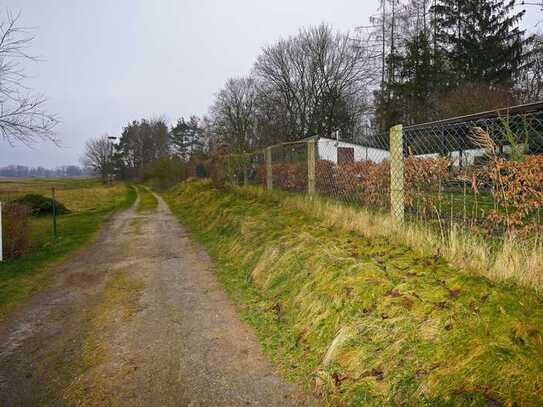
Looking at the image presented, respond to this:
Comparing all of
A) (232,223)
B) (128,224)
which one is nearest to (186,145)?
(128,224)

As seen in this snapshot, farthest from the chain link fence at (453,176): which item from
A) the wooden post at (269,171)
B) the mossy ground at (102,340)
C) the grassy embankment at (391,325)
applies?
the mossy ground at (102,340)

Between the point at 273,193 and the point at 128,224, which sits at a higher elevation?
Answer: the point at 273,193

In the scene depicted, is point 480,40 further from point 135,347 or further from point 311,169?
point 135,347

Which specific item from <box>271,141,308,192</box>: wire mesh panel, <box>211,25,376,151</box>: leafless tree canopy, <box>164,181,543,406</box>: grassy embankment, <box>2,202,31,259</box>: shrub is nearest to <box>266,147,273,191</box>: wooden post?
<box>271,141,308,192</box>: wire mesh panel

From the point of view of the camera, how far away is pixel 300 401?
98.6 inches

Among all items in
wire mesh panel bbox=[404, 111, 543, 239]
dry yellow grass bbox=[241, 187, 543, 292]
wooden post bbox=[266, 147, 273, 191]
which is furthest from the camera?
wooden post bbox=[266, 147, 273, 191]

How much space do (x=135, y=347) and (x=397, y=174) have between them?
12.7 ft

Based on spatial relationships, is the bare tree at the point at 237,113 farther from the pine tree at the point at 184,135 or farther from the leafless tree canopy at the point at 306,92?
the pine tree at the point at 184,135

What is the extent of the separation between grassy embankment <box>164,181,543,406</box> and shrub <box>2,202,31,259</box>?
569cm

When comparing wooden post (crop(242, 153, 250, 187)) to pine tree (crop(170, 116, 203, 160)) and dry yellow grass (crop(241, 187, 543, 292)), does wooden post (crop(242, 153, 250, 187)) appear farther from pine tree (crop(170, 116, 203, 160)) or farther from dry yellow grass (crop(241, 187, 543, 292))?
pine tree (crop(170, 116, 203, 160))

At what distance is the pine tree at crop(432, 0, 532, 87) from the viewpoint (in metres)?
26.4

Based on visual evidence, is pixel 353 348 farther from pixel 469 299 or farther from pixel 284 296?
pixel 284 296

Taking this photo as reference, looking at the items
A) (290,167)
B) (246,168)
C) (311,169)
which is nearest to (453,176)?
(311,169)

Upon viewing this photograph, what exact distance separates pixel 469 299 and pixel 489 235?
1743 mm
